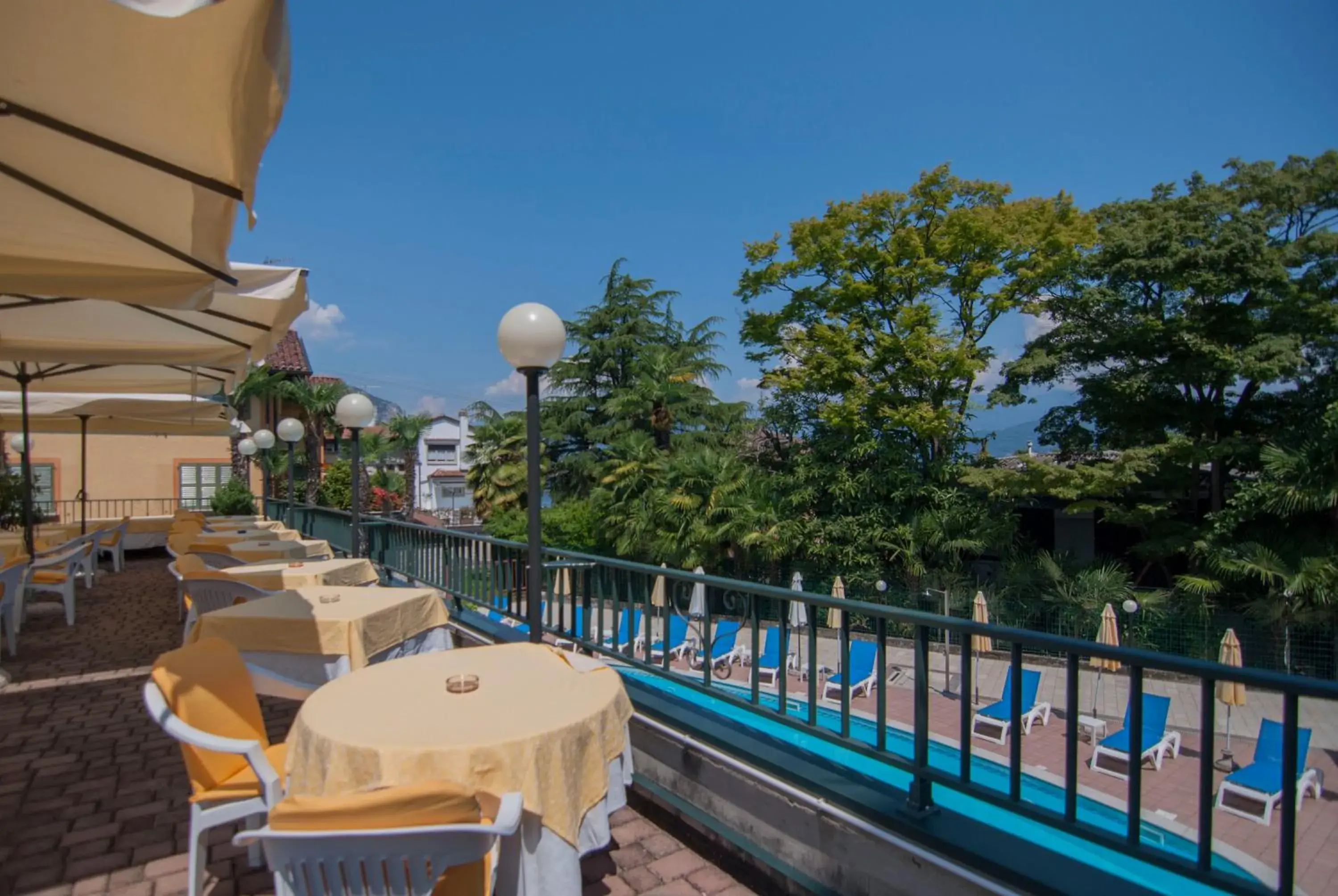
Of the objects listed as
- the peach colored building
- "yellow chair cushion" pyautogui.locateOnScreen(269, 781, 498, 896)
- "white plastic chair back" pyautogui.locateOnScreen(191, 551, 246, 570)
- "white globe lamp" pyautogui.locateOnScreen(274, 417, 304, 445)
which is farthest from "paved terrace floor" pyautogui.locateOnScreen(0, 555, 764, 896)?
the peach colored building

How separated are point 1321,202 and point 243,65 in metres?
20.0

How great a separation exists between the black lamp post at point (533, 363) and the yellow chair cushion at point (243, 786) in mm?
1674

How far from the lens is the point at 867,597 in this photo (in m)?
17.6

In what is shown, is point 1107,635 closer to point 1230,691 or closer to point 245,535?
point 1230,691

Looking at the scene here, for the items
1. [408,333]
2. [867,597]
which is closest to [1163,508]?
[867,597]

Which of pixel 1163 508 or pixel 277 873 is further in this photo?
pixel 1163 508

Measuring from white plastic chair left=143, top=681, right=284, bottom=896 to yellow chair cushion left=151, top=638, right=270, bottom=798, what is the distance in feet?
0.16

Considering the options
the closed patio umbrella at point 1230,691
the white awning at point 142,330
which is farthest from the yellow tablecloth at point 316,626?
the closed patio umbrella at point 1230,691

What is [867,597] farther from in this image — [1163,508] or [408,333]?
[408,333]

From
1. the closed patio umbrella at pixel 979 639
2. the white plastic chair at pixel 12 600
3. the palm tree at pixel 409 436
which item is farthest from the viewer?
the palm tree at pixel 409 436

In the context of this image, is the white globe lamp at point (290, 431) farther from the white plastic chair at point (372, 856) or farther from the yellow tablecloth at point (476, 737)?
the white plastic chair at point (372, 856)

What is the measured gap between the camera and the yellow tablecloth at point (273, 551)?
6770mm

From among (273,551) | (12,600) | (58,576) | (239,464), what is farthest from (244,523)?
(239,464)

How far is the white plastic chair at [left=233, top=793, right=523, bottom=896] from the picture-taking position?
1.55 m
